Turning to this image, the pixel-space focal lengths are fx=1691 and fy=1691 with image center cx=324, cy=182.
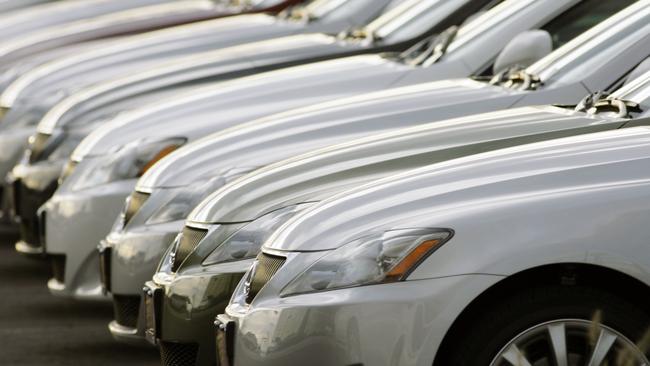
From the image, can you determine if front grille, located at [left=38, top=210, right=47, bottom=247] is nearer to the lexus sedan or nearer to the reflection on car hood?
the lexus sedan

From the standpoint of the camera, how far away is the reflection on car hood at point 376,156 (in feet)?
18.9

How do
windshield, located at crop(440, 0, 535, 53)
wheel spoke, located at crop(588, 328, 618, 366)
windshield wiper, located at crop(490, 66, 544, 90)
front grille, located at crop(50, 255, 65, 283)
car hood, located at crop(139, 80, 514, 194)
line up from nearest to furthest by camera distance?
wheel spoke, located at crop(588, 328, 618, 366)
car hood, located at crop(139, 80, 514, 194)
windshield wiper, located at crop(490, 66, 544, 90)
front grille, located at crop(50, 255, 65, 283)
windshield, located at crop(440, 0, 535, 53)

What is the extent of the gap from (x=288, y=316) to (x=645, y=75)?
2061 millimetres

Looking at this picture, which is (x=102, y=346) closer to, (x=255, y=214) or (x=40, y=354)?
(x=40, y=354)

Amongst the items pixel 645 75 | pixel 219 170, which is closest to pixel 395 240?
pixel 645 75

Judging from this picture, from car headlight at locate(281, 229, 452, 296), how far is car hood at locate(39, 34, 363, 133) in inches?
193

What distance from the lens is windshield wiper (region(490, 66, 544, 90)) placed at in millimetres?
6934

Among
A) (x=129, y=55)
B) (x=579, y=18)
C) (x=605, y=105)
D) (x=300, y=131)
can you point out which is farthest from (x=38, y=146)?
(x=605, y=105)

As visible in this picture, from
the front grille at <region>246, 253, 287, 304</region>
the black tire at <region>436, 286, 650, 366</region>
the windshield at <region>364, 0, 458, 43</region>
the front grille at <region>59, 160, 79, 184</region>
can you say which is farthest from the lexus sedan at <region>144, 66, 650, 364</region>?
the windshield at <region>364, 0, 458, 43</region>

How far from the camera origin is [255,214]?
5.78 metres

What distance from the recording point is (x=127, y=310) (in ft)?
22.2

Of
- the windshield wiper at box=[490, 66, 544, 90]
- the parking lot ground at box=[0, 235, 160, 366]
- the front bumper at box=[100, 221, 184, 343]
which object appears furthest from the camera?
the parking lot ground at box=[0, 235, 160, 366]

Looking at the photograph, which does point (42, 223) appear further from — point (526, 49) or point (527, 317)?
point (527, 317)

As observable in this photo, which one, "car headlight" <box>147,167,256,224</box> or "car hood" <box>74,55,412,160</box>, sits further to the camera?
"car hood" <box>74,55,412,160</box>
